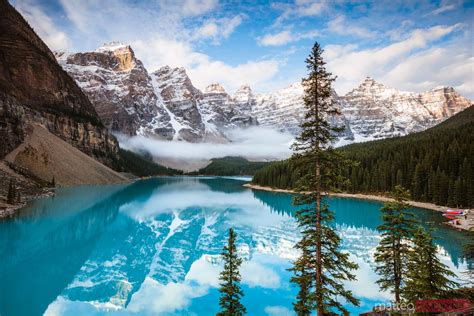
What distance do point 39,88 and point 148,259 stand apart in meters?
147

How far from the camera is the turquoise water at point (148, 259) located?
79.4 ft

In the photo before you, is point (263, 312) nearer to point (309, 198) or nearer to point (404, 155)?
point (309, 198)

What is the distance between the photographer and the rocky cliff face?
452 ft

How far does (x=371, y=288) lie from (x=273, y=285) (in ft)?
27.0

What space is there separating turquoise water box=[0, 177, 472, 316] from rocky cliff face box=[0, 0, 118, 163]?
82.1m

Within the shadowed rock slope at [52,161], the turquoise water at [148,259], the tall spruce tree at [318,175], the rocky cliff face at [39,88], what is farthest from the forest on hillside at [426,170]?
the rocky cliff face at [39,88]

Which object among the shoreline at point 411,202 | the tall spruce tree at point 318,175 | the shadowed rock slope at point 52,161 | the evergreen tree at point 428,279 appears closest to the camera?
the evergreen tree at point 428,279

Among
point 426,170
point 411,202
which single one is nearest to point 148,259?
point 411,202

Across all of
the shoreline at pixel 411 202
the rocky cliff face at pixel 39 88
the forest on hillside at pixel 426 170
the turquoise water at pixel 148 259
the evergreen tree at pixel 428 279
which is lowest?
the turquoise water at pixel 148 259

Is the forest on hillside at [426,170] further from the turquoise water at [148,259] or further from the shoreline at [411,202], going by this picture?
the turquoise water at [148,259]

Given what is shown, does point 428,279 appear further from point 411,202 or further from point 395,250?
point 411,202

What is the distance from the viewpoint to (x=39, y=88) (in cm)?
15100

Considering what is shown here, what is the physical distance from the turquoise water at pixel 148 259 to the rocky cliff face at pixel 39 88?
82.1m

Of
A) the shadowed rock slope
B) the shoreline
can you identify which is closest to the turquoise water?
the shoreline
